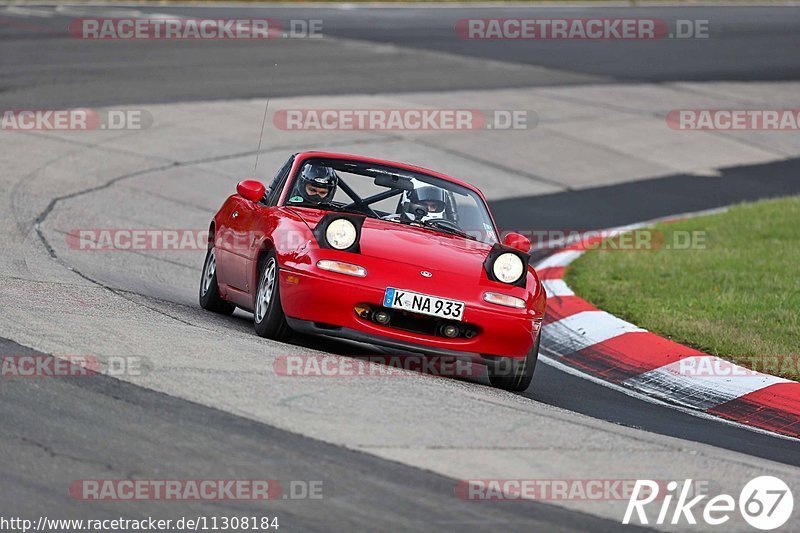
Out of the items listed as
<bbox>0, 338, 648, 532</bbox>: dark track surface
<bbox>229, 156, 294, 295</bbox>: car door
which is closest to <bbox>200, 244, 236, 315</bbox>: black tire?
<bbox>229, 156, 294, 295</bbox>: car door

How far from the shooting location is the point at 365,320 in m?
7.36

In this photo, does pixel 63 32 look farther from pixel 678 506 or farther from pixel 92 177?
pixel 678 506

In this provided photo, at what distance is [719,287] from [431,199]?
362 cm

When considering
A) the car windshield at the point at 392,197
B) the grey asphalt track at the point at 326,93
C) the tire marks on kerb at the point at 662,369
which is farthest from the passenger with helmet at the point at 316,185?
the tire marks on kerb at the point at 662,369

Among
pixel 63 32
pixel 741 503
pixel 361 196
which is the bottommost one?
pixel 741 503

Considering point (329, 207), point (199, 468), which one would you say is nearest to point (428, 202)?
point (329, 207)

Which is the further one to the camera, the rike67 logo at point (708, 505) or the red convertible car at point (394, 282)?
the red convertible car at point (394, 282)

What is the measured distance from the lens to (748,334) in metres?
9.52

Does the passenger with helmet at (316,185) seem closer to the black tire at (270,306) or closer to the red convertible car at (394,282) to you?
the red convertible car at (394,282)

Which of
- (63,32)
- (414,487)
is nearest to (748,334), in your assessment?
(414,487)

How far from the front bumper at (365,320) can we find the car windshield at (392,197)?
1.14 meters

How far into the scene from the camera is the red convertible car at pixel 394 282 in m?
7.34

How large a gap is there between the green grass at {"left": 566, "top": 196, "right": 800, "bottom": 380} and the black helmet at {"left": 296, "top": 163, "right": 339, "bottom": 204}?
110 inches

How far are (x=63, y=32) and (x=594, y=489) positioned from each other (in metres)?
20.4
